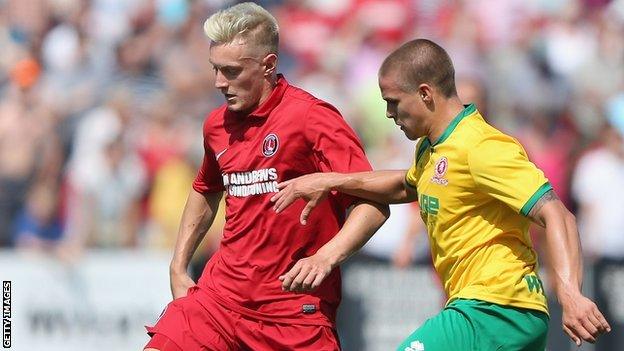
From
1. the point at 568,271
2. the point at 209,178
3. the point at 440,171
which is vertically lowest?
the point at 568,271

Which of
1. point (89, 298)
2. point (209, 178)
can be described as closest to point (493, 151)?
point (209, 178)

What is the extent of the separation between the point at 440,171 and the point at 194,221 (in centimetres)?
166

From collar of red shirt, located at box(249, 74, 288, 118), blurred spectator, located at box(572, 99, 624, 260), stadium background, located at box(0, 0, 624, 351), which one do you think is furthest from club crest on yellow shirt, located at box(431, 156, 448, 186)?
blurred spectator, located at box(572, 99, 624, 260)

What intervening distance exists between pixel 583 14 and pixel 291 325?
25.0 feet

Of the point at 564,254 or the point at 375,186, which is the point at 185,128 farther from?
the point at 564,254

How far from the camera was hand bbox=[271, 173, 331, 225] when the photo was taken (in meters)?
5.38

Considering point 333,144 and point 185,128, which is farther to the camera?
point 185,128

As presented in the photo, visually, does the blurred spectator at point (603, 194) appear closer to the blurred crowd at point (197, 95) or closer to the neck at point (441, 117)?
the blurred crowd at point (197, 95)

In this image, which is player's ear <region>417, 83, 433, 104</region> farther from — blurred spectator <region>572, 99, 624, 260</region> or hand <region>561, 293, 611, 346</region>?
blurred spectator <region>572, 99, 624, 260</region>

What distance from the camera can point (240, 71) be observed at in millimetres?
5766

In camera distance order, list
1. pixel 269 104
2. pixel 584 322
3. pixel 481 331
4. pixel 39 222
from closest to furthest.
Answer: pixel 584 322 < pixel 481 331 < pixel 269 104 < pixel 39 222

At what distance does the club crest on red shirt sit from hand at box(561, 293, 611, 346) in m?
1.76

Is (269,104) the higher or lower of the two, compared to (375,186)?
higher

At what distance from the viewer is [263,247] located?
18.9ft
